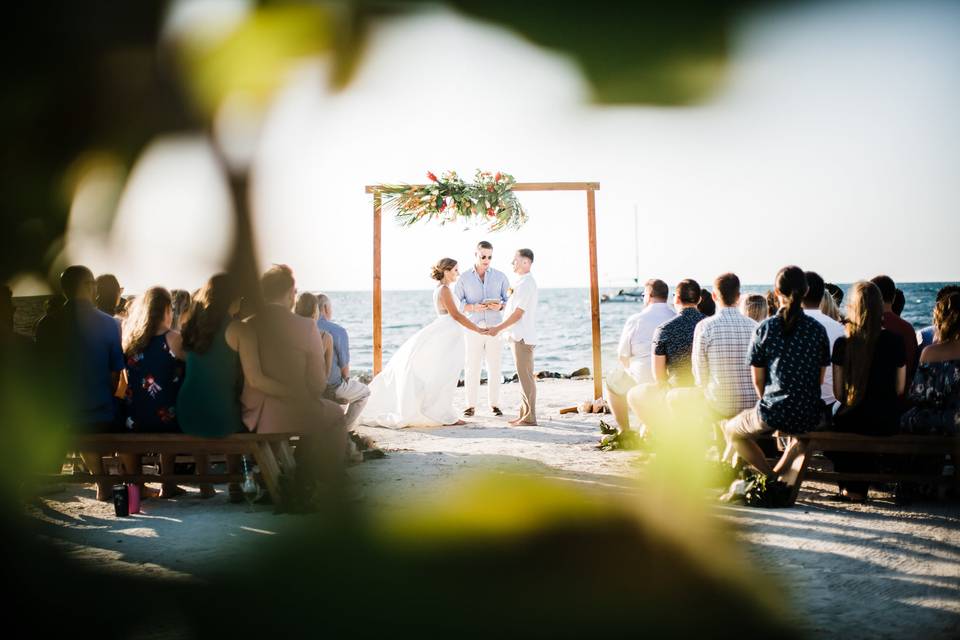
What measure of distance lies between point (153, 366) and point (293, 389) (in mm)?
729

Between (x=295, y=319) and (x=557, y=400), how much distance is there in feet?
15.4

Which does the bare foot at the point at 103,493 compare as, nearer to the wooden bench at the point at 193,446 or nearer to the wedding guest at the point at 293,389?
the wooden bench at the point at 193,446

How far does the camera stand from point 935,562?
8.92 ft

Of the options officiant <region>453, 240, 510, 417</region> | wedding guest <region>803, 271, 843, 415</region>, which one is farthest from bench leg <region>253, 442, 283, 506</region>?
officiant <region>453, 240, 510, 417</region>

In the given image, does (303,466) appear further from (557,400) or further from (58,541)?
(557,400)

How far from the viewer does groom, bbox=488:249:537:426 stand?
20.6 feet

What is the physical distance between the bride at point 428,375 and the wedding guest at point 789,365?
3.08 m

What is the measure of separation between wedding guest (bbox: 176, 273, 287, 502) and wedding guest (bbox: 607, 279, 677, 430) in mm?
2195

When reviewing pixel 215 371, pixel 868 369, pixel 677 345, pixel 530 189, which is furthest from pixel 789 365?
pixel 530 189

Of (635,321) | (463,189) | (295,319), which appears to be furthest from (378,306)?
(295,319)

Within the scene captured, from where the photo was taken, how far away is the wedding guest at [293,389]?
3496 millimetres

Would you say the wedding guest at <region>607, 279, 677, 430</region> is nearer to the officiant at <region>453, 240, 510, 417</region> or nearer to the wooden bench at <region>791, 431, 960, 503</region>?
the wooden bench at <region>791, 431, 960, 503</region>

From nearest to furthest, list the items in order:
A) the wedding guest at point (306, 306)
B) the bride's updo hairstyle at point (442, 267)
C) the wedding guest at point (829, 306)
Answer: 1. the wedding guest at point (829, 306)
2. the wedding guest at point (306, 306)
3. the bride's updo hairstyle at point (442, 267)

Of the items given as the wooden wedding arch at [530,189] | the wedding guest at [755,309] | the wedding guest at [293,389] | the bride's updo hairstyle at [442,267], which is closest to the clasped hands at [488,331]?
the bride's updo hairstyle at [442,267]
